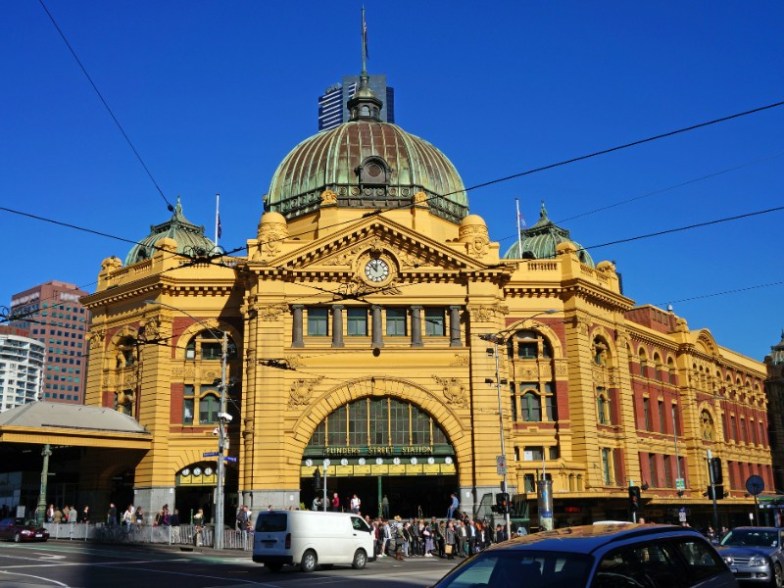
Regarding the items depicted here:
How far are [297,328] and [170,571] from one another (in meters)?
23.0

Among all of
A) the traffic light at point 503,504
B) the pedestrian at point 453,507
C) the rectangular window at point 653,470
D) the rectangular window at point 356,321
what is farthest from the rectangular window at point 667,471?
the traffic light at point 503,504

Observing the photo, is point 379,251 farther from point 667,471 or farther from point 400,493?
point 667,471

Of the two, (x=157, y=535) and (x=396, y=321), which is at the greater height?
(x=396, y=321)

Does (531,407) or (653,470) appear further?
(653,470)

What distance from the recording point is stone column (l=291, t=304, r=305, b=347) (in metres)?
47.7

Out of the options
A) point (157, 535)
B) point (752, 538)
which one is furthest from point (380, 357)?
point (752, 538)

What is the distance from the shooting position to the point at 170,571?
1019 inches

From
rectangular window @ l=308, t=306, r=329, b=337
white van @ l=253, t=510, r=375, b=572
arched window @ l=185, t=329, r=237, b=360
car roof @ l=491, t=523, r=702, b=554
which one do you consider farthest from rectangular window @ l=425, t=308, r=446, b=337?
car roof @ l=491, t=523, r=702, b=554

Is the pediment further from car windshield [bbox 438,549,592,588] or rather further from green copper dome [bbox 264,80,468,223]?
car windshield [bbox 438,549,592,588]

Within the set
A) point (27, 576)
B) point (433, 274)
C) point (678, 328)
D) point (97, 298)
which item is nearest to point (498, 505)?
point (433, 274)

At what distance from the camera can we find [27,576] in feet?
75.2

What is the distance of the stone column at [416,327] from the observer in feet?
159

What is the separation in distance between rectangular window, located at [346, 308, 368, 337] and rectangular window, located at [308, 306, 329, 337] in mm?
1259

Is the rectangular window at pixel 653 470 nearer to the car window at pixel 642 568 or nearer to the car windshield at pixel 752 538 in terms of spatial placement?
the car windshield at pixel 752 538
